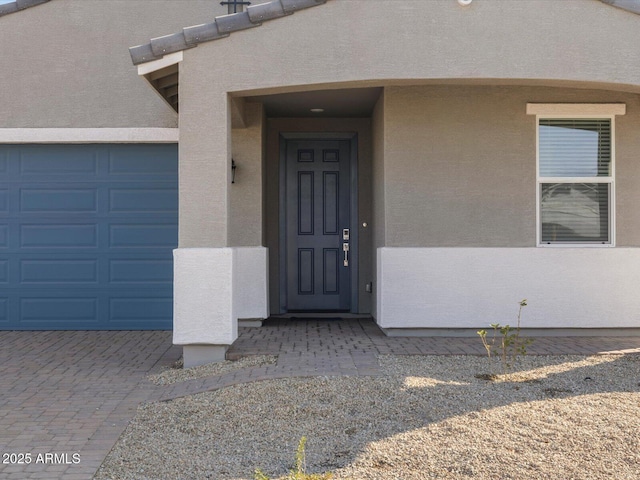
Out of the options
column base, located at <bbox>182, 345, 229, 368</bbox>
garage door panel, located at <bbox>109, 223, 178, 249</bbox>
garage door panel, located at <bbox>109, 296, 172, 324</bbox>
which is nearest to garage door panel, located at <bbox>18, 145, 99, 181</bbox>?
garage door panel, located at <bbox>109, 223, 178, 249</bbox>

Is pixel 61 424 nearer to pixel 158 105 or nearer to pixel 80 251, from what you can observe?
pixel 80 251

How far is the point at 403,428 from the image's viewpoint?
15.9 ft

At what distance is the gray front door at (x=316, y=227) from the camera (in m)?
10.5

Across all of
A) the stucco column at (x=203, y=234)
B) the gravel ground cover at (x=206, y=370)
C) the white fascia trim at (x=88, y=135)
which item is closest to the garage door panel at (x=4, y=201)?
the white fascia trim at (x=88, y=135)

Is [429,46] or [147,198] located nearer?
[429,46]

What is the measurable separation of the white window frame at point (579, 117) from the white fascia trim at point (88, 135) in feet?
15.7

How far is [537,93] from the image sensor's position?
855 centimetres

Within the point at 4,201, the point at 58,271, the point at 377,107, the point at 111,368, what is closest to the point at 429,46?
the point at 377,107

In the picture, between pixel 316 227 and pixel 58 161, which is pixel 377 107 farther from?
pixel 58 161

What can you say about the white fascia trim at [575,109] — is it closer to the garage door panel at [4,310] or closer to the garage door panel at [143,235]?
the garage door panel at [143,235]

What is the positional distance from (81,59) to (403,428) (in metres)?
7.43

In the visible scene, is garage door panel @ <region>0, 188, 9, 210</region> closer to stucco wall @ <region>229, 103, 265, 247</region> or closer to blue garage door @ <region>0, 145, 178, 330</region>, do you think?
blue garage door @ <region>0, 145, 178, 330</region>

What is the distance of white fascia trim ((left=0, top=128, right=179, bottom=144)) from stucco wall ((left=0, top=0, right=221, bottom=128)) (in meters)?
0.12

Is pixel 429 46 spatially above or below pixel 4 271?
above
